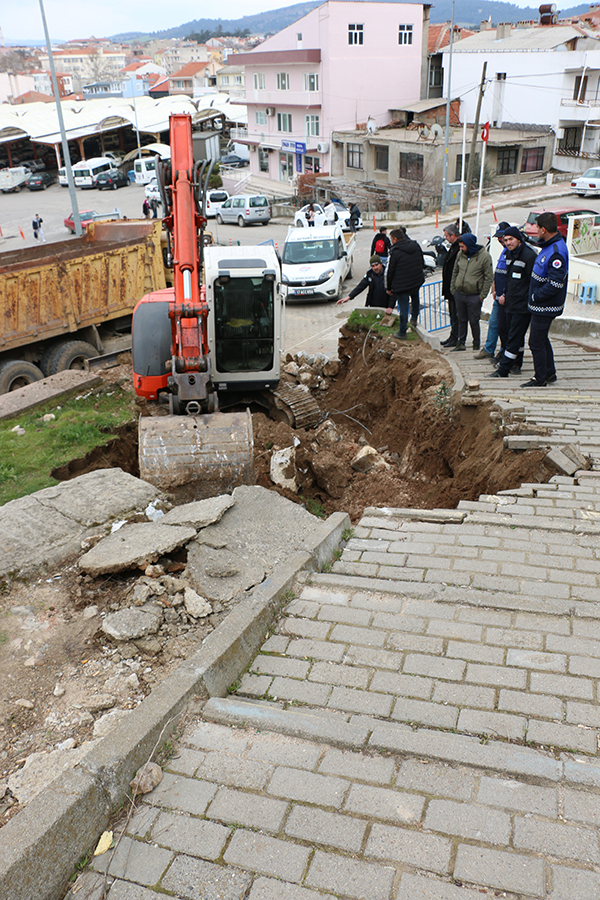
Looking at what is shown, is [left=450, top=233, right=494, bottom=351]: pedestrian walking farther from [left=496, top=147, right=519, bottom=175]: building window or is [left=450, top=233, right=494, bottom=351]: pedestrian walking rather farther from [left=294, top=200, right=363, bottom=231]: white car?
[left=496, top=147, right=519, bottom=175]: building window

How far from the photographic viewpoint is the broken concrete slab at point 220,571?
507 centimetres

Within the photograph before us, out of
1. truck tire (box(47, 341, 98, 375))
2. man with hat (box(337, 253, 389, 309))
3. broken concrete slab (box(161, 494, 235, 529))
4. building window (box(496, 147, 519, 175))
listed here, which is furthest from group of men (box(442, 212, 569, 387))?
building window (box(496, 147, 519, 175))

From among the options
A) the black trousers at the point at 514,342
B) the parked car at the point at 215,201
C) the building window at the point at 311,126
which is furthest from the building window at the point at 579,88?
the black trousers at the point at 514,342

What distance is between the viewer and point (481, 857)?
2.61 meters

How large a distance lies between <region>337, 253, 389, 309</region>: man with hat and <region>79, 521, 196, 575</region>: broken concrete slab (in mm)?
6915

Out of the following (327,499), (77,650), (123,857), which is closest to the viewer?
(123,857)

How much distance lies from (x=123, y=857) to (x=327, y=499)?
6192 millimetres

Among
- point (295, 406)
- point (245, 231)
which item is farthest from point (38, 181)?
point (295, 406)

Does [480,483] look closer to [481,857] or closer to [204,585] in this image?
[204,585]

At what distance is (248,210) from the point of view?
3400 cm

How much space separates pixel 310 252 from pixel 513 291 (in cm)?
1249

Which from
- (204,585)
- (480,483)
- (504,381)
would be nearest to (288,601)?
(204,585)

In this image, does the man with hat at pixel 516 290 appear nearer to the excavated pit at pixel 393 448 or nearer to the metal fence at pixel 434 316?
the excavated pit at pixel 393 448

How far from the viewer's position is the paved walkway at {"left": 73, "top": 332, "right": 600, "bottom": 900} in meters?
2.62
